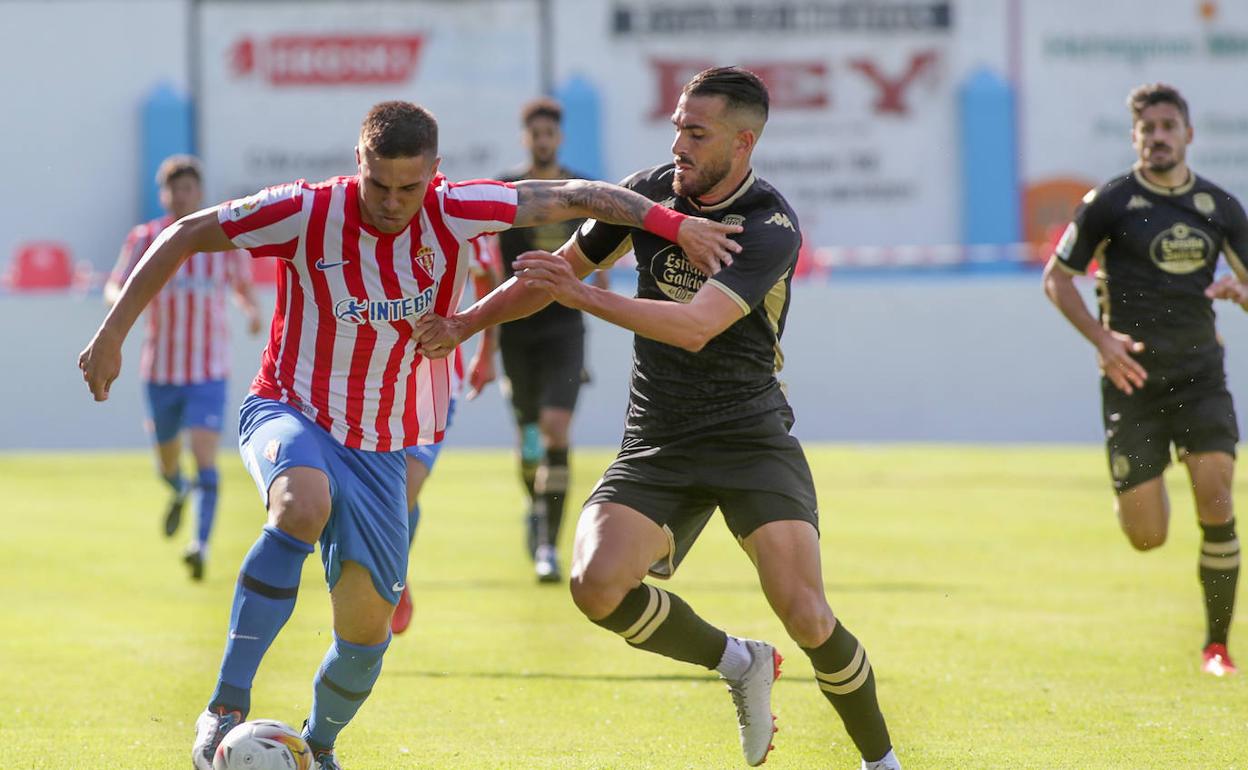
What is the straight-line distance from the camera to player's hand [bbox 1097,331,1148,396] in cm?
775

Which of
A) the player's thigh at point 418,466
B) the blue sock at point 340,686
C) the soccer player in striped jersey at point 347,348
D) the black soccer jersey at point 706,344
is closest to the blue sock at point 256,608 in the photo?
the soccer player in striped jersey at point 347,348

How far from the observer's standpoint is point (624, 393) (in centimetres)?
1973

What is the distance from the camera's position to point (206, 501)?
37.0ft

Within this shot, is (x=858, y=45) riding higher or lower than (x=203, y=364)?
higher

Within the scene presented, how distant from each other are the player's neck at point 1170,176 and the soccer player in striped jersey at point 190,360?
18.3 feet

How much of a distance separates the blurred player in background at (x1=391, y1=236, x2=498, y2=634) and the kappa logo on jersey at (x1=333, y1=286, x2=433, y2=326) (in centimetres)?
171

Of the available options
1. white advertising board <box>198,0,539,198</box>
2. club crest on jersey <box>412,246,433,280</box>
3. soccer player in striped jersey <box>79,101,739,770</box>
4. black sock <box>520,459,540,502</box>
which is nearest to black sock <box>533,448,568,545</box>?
black sock <box>520,459,540,502</box>

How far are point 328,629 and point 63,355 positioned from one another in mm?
11324

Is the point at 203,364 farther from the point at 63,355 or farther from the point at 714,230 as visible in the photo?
the point at 63,355

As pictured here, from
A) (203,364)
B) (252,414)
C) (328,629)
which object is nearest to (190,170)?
(203,364)

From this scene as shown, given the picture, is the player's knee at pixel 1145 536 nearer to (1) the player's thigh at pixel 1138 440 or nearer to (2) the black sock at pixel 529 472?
(1) the player's thigh at pixel 1138 440

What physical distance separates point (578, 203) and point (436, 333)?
1.88 feet

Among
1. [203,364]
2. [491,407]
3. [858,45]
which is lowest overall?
[491,407]

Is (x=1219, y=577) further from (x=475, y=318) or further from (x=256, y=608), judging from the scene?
(x=256, y=608)
